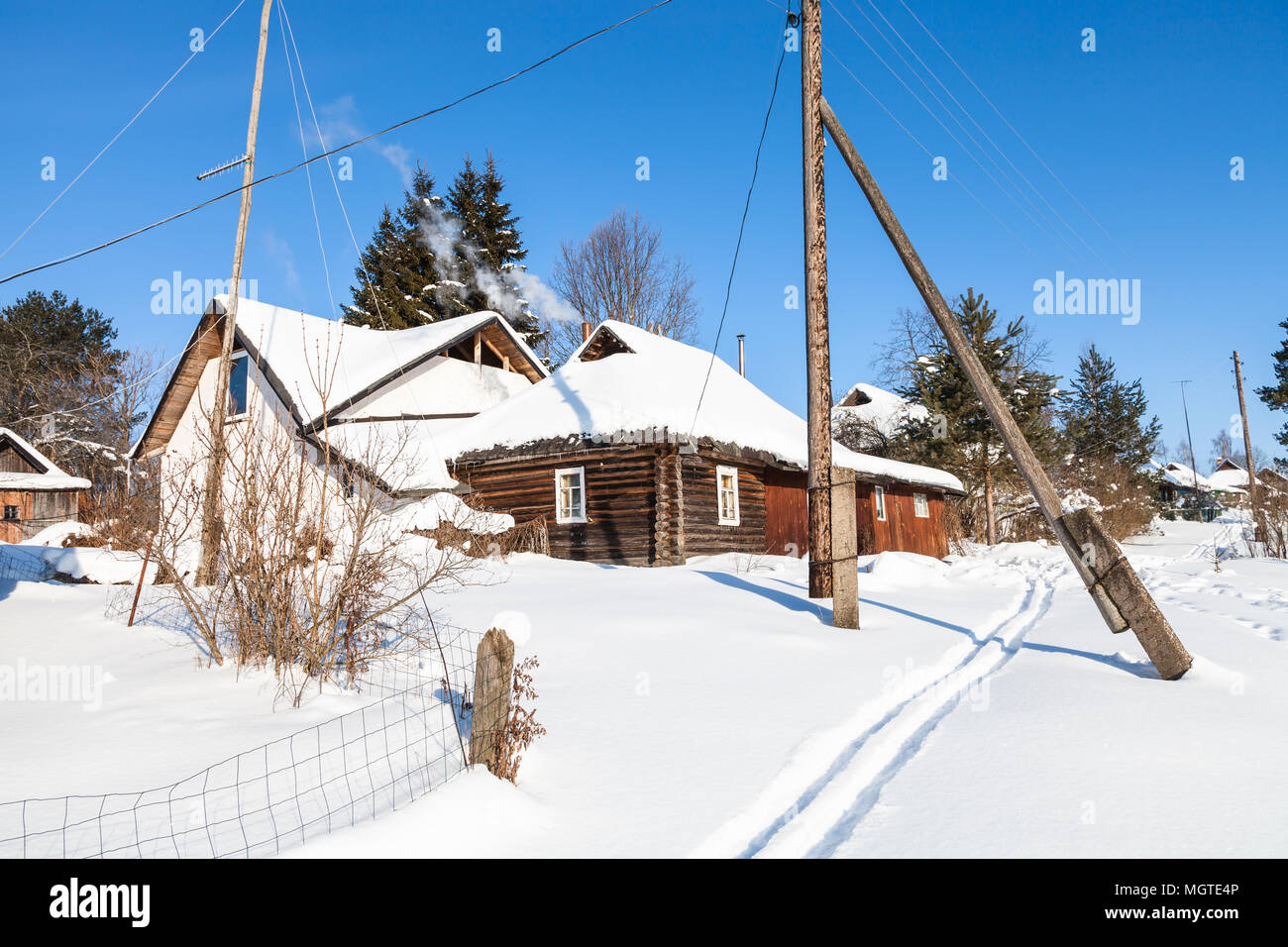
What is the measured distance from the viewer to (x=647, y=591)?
9.22m

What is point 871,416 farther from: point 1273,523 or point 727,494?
point 727,494

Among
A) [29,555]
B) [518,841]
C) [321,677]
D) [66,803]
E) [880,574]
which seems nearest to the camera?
[518,841]

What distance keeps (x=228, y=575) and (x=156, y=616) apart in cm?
256

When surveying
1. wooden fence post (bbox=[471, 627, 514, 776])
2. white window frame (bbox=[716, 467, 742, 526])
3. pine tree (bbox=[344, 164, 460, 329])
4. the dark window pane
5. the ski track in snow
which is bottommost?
the ski track in snow

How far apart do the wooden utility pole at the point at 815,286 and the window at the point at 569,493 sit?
29.4 ft

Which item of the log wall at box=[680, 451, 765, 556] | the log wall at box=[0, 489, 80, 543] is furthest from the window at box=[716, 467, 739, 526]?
the log wall at box=[0, 489, 80, 543]

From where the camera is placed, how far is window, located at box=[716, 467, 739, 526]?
17766 mm

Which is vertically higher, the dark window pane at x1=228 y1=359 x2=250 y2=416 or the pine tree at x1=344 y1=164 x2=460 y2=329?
the pine tree at x1=344 y1=164 x2=460 y2=329

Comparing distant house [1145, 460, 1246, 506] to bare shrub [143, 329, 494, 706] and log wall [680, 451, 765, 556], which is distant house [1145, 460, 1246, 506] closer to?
log wall [680, 451, 765, 556]

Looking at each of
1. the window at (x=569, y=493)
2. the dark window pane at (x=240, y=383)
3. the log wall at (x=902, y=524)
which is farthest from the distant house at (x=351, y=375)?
the log wall at (x=902, y=524)

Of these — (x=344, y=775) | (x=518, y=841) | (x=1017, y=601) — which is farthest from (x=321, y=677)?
(x=1017, y=601)

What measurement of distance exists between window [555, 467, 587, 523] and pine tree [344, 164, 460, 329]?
21463mm

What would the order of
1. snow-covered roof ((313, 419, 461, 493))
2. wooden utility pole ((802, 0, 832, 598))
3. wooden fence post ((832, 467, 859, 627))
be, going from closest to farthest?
wooden fence post ((832, 467, 859, 627)) < wooden utility pole ((802, 0, 832, 598)) < snow-covered roof ((313, 419, 461, 493))

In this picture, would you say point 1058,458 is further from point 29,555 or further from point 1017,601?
point 29,555
